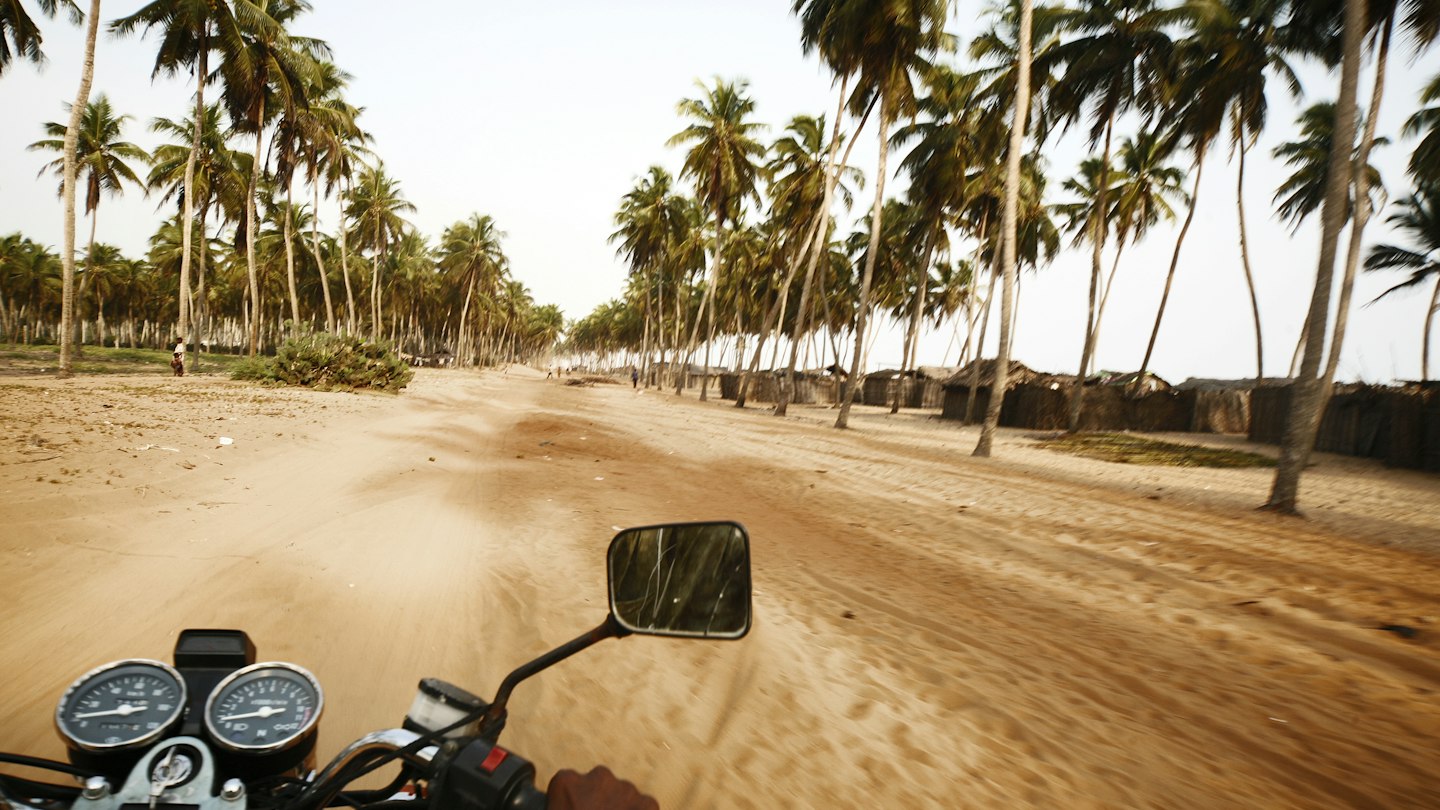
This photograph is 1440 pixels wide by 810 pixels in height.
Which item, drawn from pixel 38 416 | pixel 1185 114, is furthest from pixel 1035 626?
pixel 1185 114

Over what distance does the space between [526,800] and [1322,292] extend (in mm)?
13962

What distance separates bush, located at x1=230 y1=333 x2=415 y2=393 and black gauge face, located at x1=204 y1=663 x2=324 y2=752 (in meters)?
22.2

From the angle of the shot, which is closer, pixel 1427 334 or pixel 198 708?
pixel 198 708

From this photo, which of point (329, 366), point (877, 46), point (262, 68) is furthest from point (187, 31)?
point (877, 46)

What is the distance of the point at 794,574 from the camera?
5.27 meters

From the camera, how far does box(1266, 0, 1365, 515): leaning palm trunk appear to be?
1034cm

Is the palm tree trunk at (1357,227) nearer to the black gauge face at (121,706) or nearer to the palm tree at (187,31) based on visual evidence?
the black gauge face at (121,706)

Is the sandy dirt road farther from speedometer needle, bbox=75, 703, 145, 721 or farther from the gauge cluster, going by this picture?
speedometer needle, bbox=75, 703, 145, 721

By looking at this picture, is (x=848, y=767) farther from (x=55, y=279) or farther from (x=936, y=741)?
(x=55, y=279)

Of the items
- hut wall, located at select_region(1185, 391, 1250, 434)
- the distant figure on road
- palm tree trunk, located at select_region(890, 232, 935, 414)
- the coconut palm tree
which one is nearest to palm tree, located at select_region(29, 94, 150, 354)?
the coconut palm tree

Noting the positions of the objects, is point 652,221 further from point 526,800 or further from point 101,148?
point 526,800

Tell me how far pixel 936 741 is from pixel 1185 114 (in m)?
27.5

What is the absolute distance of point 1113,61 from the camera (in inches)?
829

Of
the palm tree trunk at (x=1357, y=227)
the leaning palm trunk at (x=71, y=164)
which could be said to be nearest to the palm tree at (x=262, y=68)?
the leaning palm trunk at (x=71, y=164)
